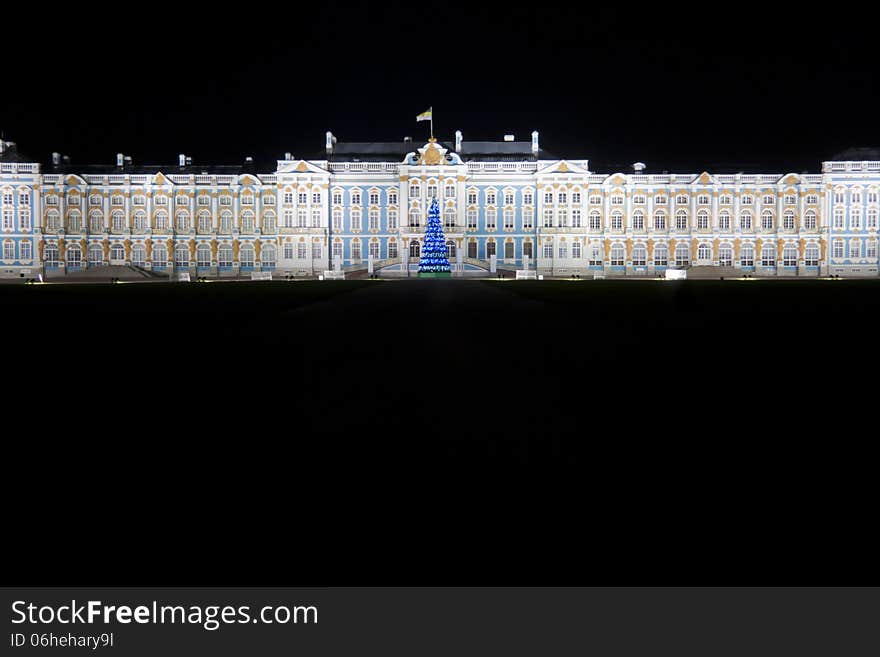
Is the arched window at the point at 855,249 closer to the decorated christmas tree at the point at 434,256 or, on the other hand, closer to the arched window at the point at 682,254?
the arched window at the point at 682,254

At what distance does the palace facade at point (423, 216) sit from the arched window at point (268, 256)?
114mm

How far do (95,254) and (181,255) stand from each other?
27.3ft

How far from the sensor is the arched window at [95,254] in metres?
72.7

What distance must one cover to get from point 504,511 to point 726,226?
75.6 meters

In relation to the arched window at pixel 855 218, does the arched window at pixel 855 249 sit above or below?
Result: below

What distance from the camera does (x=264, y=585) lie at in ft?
10.1

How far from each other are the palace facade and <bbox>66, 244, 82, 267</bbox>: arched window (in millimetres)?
114

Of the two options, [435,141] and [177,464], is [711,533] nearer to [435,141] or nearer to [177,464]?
[177,464]

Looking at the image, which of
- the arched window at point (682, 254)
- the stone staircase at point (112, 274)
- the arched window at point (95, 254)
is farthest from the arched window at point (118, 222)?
the arched window at point (682, 254)

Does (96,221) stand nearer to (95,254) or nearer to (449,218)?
(95,254)

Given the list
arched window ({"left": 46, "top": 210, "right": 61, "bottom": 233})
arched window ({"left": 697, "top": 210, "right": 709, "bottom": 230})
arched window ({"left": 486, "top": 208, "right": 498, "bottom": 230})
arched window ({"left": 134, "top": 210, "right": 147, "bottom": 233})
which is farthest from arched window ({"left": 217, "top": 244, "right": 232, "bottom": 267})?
arched window ({"left": 697, "top": 210, "right": 709, "bottom": 230})

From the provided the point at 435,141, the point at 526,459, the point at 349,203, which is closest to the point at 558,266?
the point at 435,141

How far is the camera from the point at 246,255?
73438mm

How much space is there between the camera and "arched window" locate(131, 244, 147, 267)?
2869 inches
